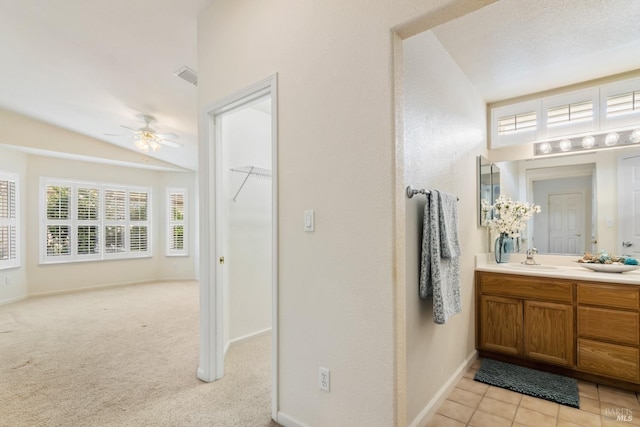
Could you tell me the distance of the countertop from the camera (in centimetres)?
234

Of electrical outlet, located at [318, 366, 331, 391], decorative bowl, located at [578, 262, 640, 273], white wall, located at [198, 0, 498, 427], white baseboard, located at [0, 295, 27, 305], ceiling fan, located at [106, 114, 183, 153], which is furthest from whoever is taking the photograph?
white baseboard, located at [0, 295, 27, 305]

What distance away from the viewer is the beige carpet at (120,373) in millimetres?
2051

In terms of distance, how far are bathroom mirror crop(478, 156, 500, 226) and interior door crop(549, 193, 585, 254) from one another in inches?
19.2

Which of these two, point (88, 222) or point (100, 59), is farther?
point (88, 222)

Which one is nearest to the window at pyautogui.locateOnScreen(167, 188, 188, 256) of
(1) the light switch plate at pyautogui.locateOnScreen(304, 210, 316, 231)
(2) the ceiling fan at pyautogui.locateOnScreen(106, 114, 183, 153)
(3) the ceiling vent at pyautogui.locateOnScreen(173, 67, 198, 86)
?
(2) the ceiling fan at pyautogui.locateOnScreen(106, 114, 183, 153)

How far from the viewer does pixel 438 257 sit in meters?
1.90

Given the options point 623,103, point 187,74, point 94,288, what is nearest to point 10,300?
point 94,288

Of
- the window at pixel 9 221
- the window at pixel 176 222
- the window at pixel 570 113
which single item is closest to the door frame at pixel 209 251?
the window at pixel 570 113

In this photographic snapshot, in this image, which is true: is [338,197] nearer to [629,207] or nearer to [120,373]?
[120,373]

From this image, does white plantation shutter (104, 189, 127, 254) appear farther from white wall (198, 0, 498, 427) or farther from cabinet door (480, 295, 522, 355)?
cabinet door (480, 295, 522, 355)

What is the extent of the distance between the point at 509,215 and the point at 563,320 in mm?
1021

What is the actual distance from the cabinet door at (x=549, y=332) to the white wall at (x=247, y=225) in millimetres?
2580

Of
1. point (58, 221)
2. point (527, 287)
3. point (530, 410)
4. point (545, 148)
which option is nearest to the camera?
point (530, 410)

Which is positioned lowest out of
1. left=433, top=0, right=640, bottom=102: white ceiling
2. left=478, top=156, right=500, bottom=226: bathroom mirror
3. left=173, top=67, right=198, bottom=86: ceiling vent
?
left=478, top=156, right=500, bottom=226: bathroom mirror
